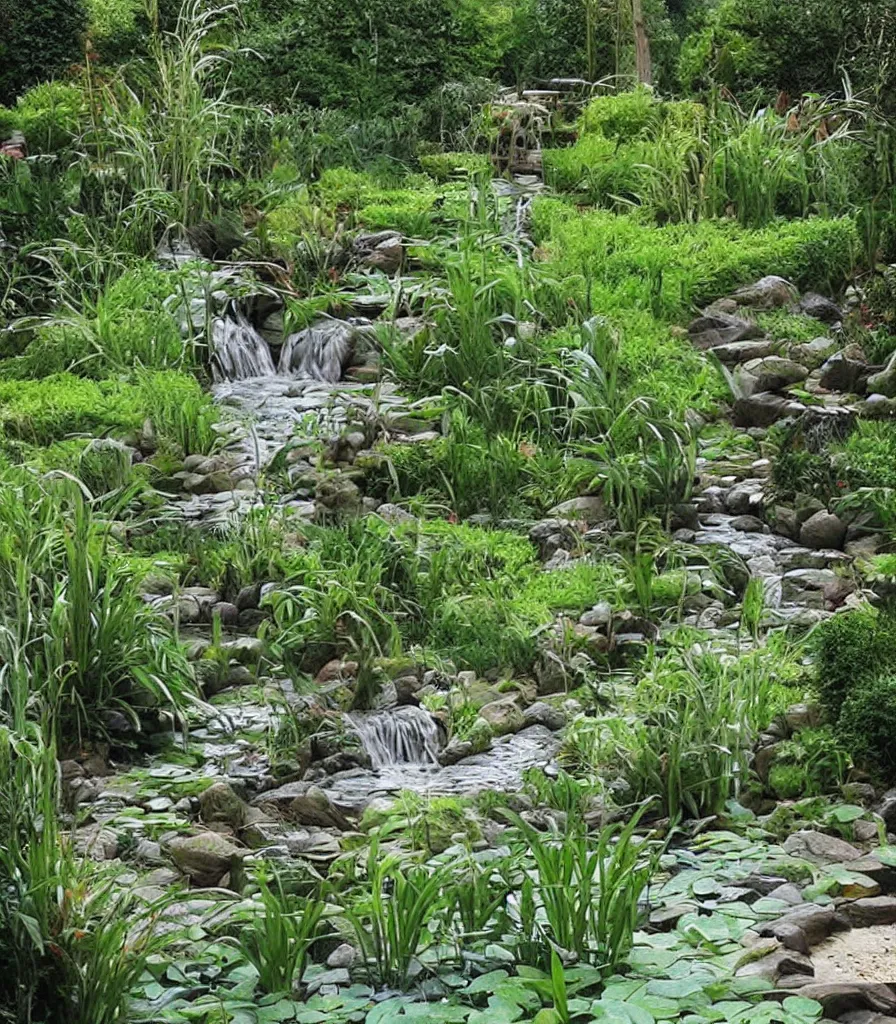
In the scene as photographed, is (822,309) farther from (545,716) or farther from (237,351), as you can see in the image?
(545,716)

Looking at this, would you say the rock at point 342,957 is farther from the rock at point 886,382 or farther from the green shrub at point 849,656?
the rock at point 886,382

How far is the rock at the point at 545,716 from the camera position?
20.5 feet

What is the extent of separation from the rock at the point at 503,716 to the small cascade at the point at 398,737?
0.74 ft

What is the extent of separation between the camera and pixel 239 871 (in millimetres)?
4879

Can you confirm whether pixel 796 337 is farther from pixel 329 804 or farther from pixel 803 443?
pixel 329 804

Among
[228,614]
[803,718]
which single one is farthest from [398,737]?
[803,718]

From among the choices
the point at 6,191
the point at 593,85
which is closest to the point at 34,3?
the point at 6,191

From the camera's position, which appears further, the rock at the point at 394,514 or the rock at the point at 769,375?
the rock at the point at 769,375

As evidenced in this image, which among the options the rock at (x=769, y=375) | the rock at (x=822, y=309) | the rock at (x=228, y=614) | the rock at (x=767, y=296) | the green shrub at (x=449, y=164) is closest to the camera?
the rock at (x=228, y=614)

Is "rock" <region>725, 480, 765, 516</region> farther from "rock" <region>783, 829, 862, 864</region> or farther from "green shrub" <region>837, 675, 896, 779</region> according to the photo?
"rock" <region>783, 829, 862, 864</region>

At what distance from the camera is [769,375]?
368 inches

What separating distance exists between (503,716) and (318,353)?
4581 mm

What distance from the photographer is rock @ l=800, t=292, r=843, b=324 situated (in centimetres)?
1027

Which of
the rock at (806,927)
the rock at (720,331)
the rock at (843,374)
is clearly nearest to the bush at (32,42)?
the rock at (720,331)
